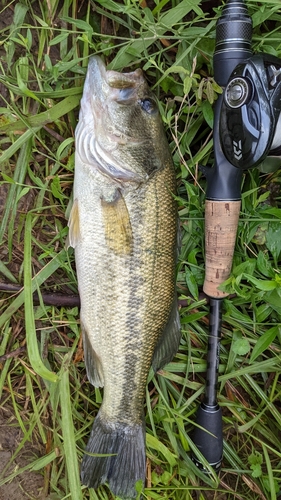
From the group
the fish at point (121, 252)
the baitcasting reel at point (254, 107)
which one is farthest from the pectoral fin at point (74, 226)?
the baitcasting reel at point (254, 107)

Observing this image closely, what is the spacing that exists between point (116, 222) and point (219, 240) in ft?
1.60

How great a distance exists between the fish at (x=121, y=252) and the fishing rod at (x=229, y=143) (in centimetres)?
19

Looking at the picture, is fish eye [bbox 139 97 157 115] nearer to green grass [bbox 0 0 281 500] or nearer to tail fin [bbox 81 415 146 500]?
green grass [bbox 0 0 281 500]

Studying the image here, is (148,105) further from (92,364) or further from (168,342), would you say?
(92,364)

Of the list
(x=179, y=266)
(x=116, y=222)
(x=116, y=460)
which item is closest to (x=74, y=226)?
(x=116, y=222)

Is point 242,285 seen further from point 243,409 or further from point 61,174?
point 61,174

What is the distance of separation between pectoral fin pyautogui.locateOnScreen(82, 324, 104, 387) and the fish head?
0.79m

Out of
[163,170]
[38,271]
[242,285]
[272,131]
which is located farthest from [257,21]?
[38,271]

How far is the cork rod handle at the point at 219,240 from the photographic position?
1.86 m

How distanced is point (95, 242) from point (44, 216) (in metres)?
0.48

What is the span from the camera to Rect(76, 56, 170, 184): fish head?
5.76 ft

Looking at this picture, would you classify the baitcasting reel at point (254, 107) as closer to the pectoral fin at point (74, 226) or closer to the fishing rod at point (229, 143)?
the fishing rod at point (229, 143)

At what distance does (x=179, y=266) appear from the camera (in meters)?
2.13

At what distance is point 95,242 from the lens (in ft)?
5.95
